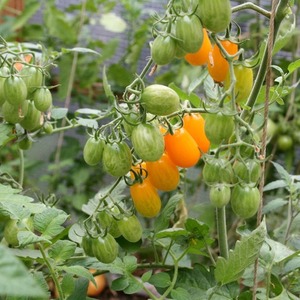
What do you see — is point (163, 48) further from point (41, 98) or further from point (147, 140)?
point (41, 98)

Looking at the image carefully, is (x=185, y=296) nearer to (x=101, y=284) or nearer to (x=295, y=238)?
(x=295, y=238)

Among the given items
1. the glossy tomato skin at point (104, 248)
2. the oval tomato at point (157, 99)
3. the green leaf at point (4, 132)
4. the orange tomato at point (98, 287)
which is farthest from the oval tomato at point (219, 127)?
the orange tomato at point (98, 287)

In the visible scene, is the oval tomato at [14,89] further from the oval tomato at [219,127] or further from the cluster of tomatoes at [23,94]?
the oval tomato at [219,127]

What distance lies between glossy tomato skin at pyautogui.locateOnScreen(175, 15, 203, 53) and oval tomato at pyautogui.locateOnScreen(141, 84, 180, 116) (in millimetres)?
46

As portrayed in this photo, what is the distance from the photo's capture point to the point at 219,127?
1.82 ft

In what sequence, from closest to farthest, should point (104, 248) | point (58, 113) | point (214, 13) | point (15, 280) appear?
point (15, 280) → point (214, 13) → point (104, 248) → point (58, 113)

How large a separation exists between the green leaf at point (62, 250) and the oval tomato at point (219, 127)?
190mm

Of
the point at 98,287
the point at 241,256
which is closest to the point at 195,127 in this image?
the point at 241,256

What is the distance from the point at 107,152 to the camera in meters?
0.58

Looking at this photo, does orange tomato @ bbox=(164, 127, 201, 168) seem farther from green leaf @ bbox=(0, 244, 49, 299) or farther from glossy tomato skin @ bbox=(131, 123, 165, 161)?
green leaf @ bbox=(0, 244, 49, 299)

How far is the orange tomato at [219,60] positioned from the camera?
591 mm

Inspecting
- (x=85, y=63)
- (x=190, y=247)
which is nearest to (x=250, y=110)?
(x=190, y=247)

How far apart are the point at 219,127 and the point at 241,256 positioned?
13 cm

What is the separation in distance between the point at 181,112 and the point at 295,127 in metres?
1.01
